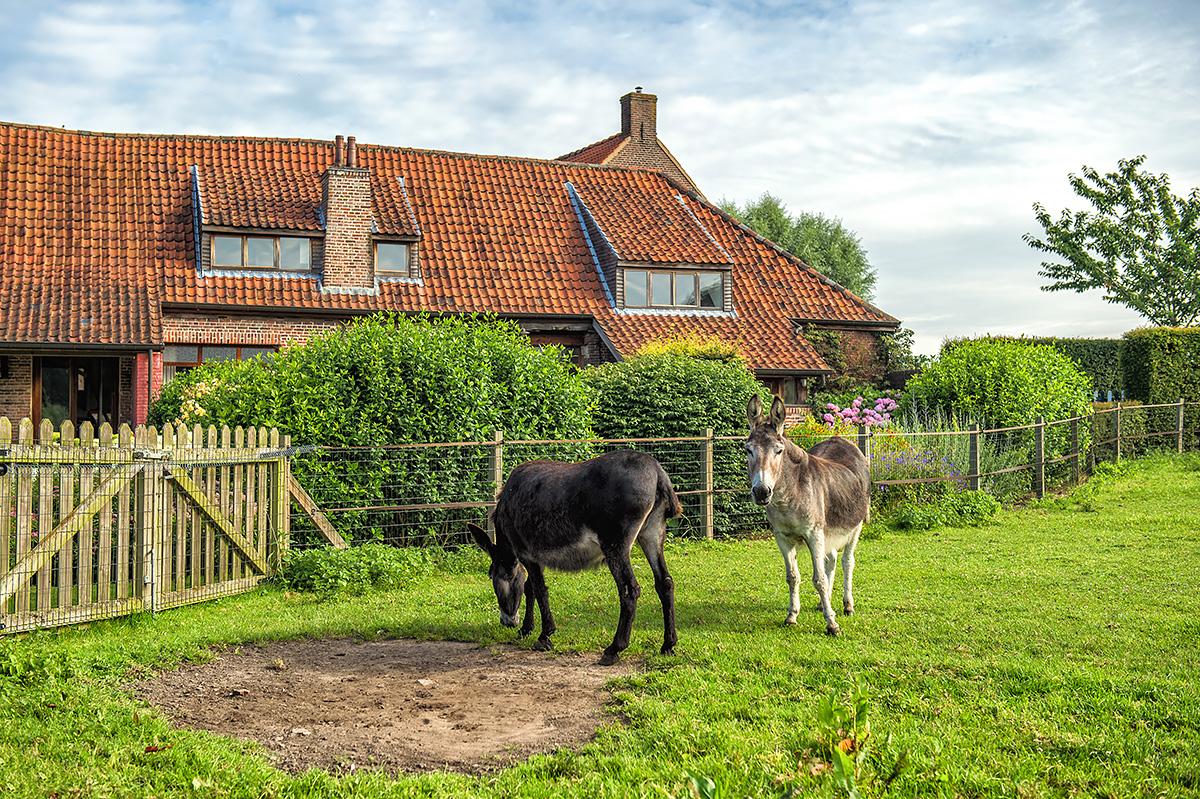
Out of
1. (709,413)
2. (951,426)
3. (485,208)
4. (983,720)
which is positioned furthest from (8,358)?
(983,720)

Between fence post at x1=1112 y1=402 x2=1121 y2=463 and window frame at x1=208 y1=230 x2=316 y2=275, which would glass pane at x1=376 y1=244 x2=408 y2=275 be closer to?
window frame at x1=208 y1=230 x2=316 y2=275

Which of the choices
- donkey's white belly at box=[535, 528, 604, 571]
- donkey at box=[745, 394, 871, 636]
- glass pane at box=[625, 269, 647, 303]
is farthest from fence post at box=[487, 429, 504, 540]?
glass pane at box=[625, 269, 647, 303]

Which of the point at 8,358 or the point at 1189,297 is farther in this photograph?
the point at 1189,297

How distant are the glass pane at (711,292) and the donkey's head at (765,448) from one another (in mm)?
18274

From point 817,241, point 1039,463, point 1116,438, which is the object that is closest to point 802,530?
point 1039,463

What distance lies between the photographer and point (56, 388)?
21469 mm

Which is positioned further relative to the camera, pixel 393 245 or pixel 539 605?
pixel 393 245

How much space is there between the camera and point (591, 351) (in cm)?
2420

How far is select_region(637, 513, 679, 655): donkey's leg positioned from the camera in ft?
23.4

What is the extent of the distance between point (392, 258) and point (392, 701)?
61.6 ft

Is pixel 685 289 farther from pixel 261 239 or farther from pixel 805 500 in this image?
pixel 805 500

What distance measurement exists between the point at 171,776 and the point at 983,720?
4.34 metres

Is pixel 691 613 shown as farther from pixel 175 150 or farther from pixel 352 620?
pixel 175 150

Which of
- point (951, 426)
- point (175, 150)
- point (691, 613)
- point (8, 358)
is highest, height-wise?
point (175, 150)
